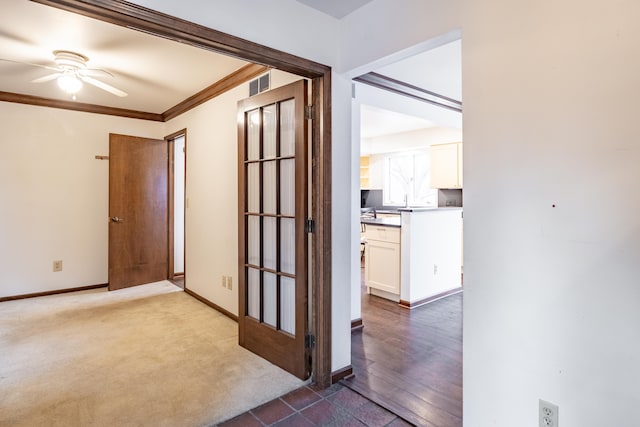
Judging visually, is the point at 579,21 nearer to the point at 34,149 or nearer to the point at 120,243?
the point at 120,243

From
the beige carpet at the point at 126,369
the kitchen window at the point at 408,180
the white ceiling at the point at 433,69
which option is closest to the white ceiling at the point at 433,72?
the white ceiling at the point at 433,69

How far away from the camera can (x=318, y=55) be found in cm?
217

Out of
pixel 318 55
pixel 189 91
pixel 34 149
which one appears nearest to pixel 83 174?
pixel 34 149

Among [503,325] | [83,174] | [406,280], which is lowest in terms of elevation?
[406,280]

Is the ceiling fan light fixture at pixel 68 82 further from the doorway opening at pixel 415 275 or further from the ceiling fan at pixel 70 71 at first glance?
the doorway opening at pixel 415 275

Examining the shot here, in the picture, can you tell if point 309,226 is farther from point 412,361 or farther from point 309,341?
point 412,361

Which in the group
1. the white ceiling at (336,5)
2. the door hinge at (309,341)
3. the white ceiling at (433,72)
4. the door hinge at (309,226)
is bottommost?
the door hinge at (309,341)

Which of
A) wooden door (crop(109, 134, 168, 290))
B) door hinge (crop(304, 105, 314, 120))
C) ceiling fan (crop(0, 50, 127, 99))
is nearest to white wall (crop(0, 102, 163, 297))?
wooden door (crop(109, 134, 168, 290))

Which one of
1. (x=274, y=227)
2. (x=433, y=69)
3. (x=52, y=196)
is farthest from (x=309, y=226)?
(x=52, y=196)

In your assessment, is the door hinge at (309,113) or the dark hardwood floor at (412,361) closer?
the dark hardwood floor at (412,361)

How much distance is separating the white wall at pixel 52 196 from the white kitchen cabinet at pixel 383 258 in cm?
369

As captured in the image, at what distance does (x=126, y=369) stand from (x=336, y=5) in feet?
9.52

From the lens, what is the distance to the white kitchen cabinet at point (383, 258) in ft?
12.9

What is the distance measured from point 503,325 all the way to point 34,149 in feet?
17.5
